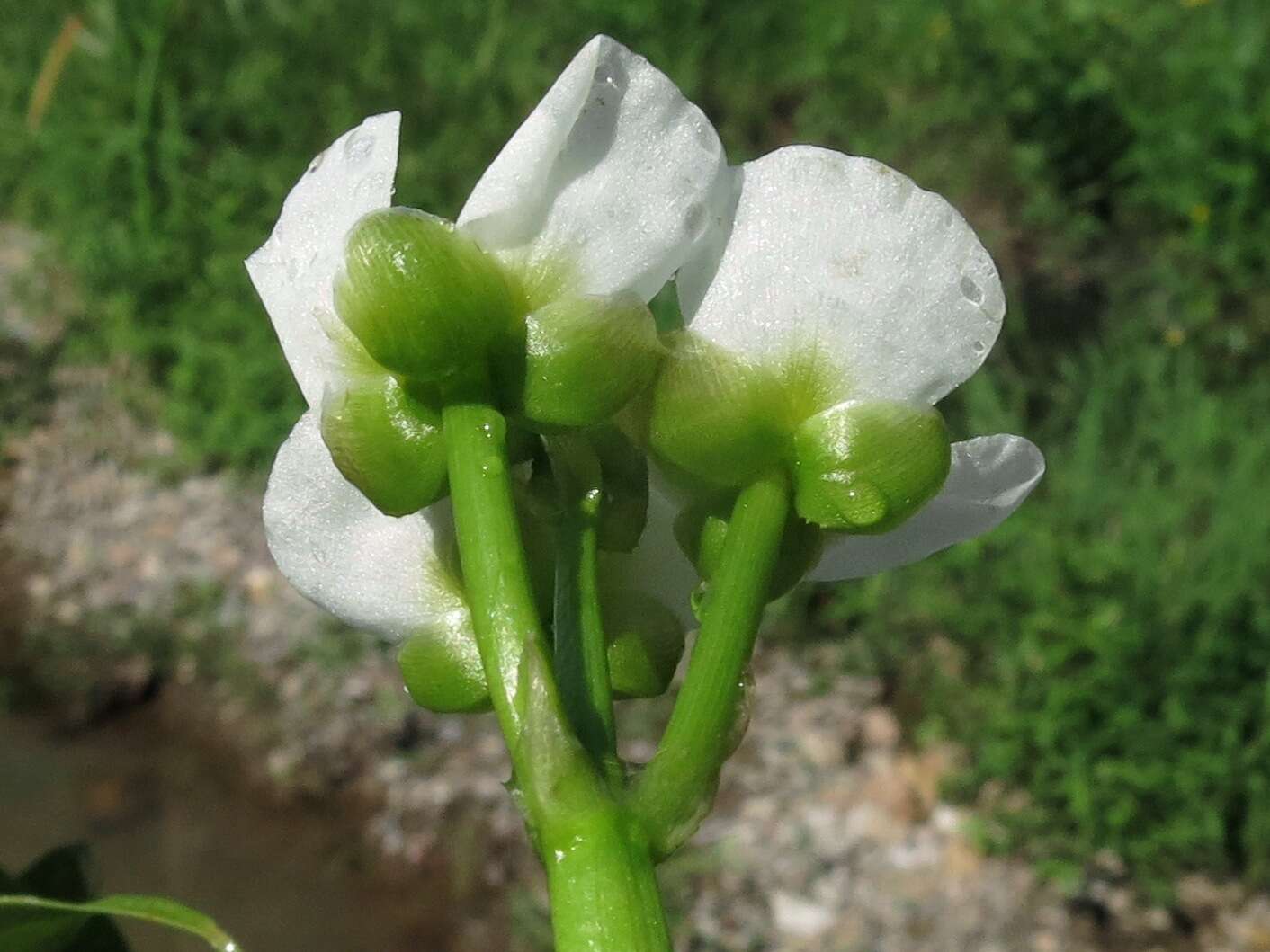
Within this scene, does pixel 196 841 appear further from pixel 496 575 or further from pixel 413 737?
pixel 496 575

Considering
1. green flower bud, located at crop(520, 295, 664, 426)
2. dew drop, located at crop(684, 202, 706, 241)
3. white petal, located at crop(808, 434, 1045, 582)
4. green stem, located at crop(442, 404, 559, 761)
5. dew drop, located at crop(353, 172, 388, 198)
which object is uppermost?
dew drop, located at crop(353, 172, 388, 198)

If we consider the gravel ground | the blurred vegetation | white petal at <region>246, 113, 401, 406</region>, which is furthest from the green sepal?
the gravel ground

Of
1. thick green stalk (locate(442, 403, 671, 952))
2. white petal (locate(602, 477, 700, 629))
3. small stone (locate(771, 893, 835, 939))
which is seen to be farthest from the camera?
small stone (locate(771, 893, 835, 939))

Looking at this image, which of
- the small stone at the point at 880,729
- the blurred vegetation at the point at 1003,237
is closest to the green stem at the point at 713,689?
the blurred vegetation at the point at 1003,237

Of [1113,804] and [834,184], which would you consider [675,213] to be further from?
[1113,804]

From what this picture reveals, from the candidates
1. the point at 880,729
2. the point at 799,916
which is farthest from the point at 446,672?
the point at 880,729

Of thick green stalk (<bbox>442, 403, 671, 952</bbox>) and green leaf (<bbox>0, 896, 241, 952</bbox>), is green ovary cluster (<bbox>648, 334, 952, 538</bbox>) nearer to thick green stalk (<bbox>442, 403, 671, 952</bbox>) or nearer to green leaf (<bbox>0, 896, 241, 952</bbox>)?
thick green stalk (<bbox>442, 403, 671, 952</bbox>)
